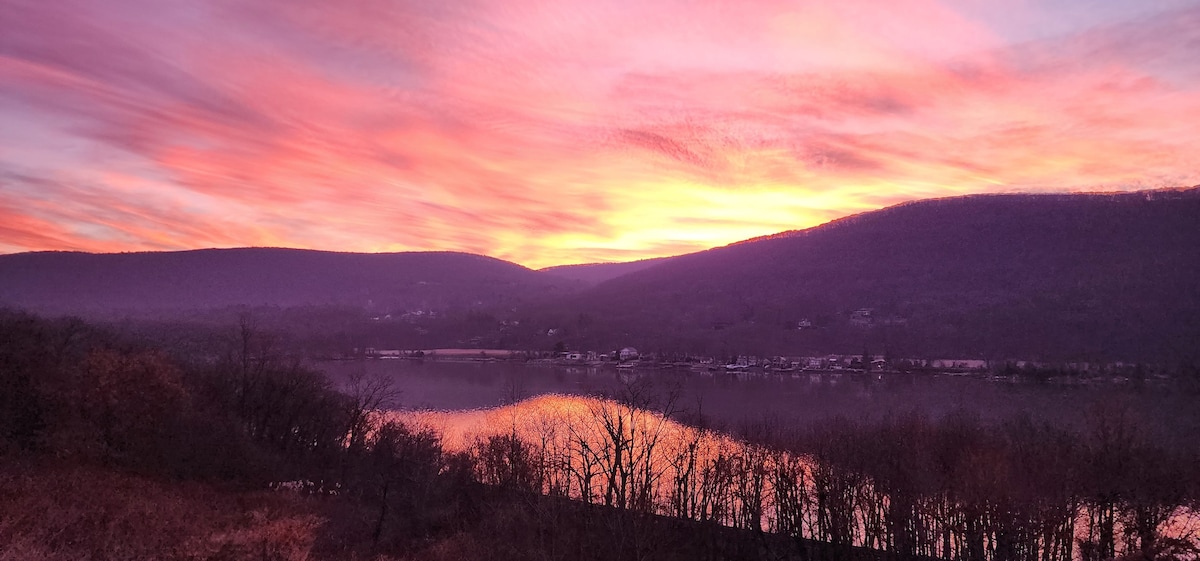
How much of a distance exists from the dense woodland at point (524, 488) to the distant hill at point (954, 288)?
51.9m

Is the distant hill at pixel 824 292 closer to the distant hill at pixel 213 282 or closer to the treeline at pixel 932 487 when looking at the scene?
the distant hill at pixel 213 282

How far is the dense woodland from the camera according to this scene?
22.8m

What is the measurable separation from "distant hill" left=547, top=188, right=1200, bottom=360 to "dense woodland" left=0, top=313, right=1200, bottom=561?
51.9 meters

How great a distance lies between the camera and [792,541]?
30.9 m

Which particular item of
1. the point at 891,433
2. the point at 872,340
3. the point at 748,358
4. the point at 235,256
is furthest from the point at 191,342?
the point at 235,256

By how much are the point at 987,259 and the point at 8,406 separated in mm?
126931

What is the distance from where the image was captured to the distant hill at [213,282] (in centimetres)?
15388

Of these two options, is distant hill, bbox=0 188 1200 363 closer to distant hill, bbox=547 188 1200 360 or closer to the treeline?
distant hill, bbox=547 188 1200 360

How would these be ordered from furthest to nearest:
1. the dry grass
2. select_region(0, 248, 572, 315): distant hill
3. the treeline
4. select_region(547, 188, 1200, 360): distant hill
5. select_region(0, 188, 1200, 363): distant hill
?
select_region(0, 248, 572, 315): distant hill, select_region(0, 188, 1200, 363): distant hill, select_region(547, 188, 1200, 360): distant hill, the treeline, the dry grass

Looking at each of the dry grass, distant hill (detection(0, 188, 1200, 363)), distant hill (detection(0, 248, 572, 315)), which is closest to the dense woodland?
the dry grass

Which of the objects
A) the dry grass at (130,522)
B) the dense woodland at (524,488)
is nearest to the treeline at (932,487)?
the dense woodland at (524,488)

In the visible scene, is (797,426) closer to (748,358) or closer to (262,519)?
(262,519)

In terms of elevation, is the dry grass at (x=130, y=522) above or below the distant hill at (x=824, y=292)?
below

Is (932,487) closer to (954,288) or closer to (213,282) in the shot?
(954,288)
